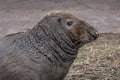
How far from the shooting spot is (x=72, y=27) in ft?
15.2

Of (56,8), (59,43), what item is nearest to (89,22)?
(56,8)

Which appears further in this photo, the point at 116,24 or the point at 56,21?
the point at 116,24

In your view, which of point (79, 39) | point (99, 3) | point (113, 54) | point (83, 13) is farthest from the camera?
point (99, 3)

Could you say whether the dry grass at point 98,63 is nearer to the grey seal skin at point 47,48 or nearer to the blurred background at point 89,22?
the blurred background at point 89,22

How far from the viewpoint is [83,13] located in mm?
11320

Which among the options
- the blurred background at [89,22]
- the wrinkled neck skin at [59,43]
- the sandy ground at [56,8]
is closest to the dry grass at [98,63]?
the blurred background at [89,22]

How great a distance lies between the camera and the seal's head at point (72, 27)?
4.62 metres

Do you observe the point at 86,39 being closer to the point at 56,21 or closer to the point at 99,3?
the point at 56,21

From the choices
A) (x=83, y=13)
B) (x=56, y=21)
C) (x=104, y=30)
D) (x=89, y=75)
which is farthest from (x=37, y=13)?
(x=56, y=21)

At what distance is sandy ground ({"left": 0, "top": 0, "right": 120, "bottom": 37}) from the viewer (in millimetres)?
10484

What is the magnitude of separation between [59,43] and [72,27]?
7.8 inches

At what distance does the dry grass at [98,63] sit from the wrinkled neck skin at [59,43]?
5.94 feet

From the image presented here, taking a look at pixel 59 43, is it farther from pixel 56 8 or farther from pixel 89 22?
pixel 56 8

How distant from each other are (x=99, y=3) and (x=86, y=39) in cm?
768
